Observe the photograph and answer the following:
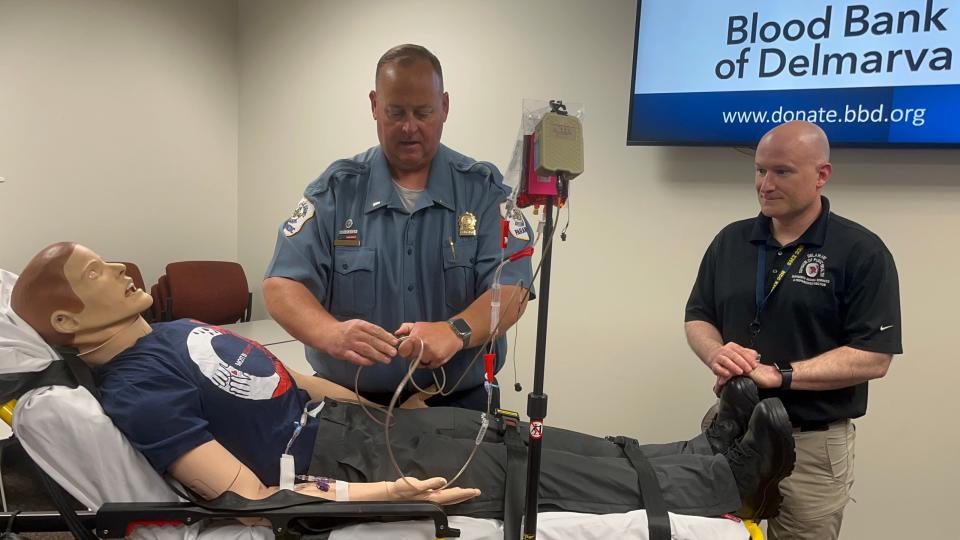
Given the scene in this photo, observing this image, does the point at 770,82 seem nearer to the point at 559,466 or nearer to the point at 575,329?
the point at 575,329

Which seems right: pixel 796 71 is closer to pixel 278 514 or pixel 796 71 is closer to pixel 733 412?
pixel 733 412

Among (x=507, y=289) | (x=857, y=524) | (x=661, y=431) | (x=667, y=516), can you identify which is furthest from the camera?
(x=661, y=431)

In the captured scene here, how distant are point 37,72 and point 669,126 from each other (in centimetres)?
307

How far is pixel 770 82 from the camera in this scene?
2.30 m

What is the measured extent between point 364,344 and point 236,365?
368 millimetres

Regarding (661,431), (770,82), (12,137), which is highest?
(770,82)

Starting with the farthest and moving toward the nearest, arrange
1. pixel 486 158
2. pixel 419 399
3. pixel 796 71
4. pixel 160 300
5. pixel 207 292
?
pixel 207 292 → pixel 160 300 → pixel 486 158 → pixel 796 71 → pixel 419 399

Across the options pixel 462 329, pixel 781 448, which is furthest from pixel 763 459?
pixel 462 329

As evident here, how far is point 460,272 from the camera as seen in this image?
1656mm

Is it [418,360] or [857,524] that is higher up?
[418,360]

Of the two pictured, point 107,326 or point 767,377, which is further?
point 767,377

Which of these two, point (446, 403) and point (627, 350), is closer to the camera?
point (446, 403)

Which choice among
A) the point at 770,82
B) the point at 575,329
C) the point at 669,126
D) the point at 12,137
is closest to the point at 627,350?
the point at 575,329

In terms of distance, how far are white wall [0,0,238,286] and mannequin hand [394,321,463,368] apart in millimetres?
2769
